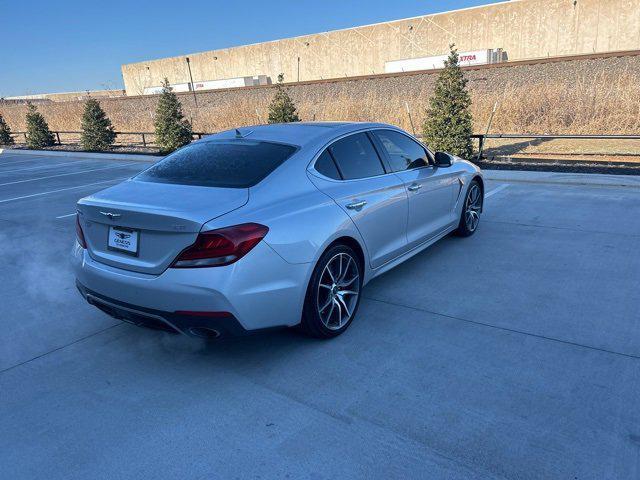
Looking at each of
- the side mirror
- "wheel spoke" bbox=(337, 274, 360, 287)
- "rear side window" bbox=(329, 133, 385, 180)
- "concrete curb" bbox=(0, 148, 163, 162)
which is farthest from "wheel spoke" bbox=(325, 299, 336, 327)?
"concrete curb" bbox=(0, 148, 163, 162)

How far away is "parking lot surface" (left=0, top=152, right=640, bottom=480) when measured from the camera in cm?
238

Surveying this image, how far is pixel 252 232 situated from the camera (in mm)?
2861

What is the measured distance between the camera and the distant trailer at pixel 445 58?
4572 cm

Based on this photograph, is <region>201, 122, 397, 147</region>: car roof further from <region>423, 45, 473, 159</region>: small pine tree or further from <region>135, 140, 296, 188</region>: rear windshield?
<region>423, 45, 473, 159</region>: small pine tree

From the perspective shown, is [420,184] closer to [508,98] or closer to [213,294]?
[213,294]

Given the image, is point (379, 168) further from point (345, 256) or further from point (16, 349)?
point (16, 349)

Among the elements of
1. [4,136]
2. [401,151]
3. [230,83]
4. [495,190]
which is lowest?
[495,190]

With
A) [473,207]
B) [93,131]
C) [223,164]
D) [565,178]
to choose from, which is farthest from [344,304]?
[93,131]

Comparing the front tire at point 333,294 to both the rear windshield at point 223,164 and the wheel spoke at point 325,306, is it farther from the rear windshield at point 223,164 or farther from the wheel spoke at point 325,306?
the rear windshield at point 223,164

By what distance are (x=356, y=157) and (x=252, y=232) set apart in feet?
4.89

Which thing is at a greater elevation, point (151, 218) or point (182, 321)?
point (151, 218)

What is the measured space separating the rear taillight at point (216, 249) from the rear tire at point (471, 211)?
349cm

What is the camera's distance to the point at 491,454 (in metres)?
2.35

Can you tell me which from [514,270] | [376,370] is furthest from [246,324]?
[514,270]
